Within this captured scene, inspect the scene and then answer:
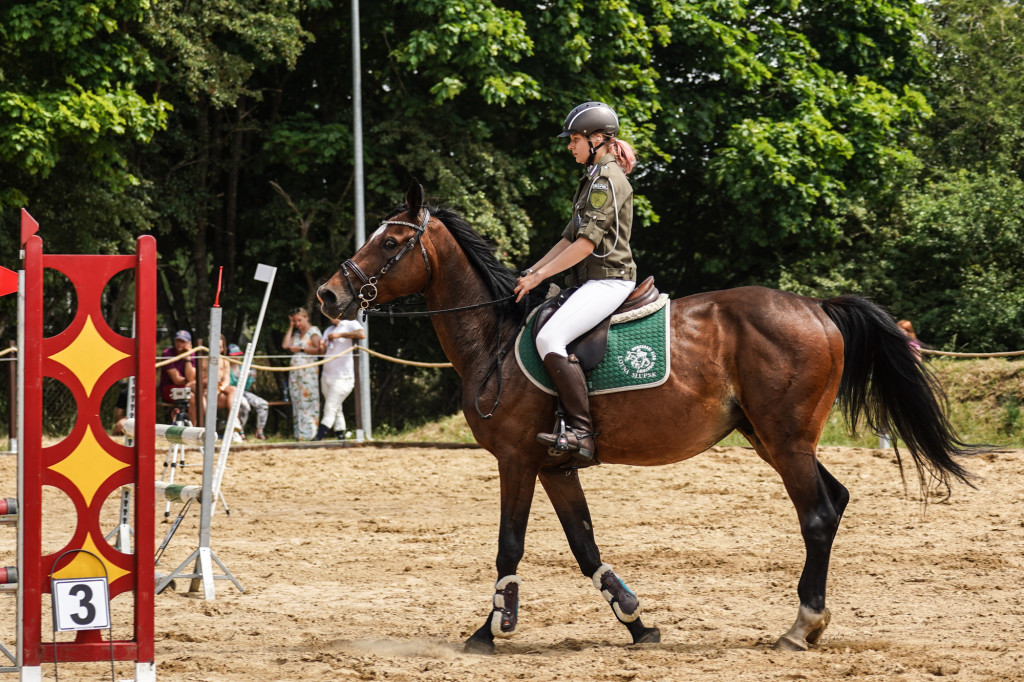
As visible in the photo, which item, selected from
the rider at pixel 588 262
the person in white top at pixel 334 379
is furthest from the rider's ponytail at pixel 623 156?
the person in white top at pixel 334 379

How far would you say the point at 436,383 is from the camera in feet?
73.0

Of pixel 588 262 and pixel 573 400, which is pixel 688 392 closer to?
pixel 573 400

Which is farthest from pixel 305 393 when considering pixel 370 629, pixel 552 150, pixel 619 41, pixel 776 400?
pixel 776 400

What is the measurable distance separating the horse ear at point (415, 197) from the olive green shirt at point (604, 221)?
83 centimetres

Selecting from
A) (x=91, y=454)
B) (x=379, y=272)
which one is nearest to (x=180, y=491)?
(x=379, y=272)

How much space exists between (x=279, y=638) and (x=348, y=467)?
774 centimetres

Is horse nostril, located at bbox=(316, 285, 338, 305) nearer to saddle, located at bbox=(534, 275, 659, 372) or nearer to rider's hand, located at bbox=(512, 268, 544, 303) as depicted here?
Answer: rider's hand, located at bbox=(512, 268, 544, 303)

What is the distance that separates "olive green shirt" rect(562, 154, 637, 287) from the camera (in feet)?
18.6

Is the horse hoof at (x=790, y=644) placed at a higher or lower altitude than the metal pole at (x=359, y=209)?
lower

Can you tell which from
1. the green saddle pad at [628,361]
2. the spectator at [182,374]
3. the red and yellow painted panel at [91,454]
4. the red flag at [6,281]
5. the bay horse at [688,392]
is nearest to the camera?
the red and yellow painted panel at [91,454]

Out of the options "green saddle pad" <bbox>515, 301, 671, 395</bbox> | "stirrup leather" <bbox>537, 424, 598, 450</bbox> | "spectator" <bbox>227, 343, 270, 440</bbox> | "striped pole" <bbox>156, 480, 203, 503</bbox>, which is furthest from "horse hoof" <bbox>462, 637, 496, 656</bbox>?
"spectator" <bbox>227, 343, 270, 440</bbox>

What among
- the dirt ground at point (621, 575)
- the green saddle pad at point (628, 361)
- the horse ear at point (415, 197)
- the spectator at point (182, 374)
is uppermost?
the horse ear at point (415, 197)

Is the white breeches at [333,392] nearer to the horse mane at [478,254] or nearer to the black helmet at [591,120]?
the horse mane at [478,254]

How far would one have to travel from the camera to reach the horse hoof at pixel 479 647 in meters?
5.46
